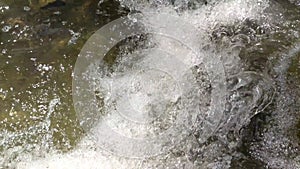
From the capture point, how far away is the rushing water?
3371 millimetres

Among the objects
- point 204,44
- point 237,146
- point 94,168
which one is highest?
point 204,44

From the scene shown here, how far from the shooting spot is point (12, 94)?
3.68m

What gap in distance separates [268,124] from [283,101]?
239 mm

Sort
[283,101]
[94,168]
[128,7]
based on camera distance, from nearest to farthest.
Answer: [94,168] → [283,101] → [128,7]

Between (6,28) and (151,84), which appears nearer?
(151,84)

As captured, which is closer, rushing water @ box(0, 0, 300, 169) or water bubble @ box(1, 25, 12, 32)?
rushing water @ box(0, 0, 300, 169)

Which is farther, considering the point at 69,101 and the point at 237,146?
the point at 69,101

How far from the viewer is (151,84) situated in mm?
3662

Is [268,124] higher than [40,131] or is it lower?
higher

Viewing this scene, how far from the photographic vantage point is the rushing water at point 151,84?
3.37 m

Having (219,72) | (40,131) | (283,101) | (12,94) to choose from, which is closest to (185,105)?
(219,72)

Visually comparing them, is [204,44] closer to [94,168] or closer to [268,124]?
[268,124]

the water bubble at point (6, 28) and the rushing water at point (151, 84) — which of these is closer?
the rushing water at point (151, 84)

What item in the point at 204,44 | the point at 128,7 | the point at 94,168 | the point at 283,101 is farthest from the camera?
the point at 128,7
